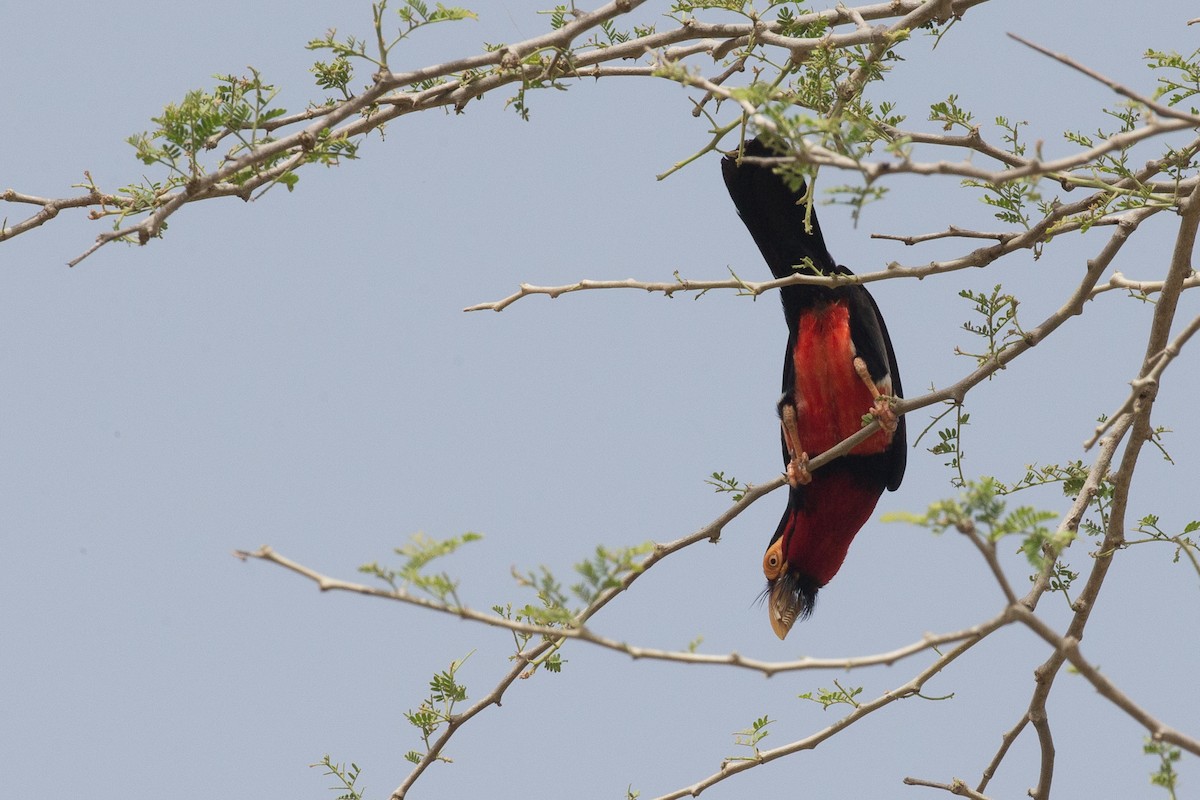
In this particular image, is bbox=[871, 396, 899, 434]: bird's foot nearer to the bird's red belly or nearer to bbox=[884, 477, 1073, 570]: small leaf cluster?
the bird's red belly

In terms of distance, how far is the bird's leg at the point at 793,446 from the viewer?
15.0ft

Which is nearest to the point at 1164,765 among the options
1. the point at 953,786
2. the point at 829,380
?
the point at 953,786

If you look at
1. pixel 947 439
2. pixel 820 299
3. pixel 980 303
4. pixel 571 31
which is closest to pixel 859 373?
pixel 820 299

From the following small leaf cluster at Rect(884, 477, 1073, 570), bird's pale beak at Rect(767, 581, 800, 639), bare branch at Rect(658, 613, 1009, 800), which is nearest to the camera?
small leaf cluster at Rect(884, 477, 1073, 570)


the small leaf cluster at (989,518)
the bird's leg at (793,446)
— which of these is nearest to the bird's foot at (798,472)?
the bird's leg at (793,446)

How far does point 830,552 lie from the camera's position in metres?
5.00

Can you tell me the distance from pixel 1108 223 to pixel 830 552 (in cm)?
193

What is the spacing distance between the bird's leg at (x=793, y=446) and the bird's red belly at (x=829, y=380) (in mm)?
60

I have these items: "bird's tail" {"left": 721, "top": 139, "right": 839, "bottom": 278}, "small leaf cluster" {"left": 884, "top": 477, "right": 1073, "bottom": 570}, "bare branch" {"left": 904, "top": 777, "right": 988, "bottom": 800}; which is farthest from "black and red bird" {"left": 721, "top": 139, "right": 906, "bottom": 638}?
"small leaf cluster" {"left": 884, "top": 477, "right": 1073, "bottom": 570}

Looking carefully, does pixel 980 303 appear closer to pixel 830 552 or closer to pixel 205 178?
pixel 830 552

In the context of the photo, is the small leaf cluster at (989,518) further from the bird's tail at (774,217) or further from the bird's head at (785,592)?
the bird's head at (785,592)

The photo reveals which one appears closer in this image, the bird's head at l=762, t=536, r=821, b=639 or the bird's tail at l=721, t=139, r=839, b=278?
the bird's tail at l=721, t=139, r=839, b=278

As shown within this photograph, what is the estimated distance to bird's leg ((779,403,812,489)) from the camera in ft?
15.0

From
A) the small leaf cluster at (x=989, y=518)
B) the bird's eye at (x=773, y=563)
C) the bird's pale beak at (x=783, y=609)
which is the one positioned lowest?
the small leaf cluster at (x=989, y=518)
